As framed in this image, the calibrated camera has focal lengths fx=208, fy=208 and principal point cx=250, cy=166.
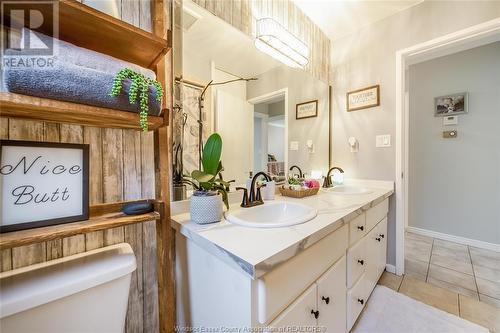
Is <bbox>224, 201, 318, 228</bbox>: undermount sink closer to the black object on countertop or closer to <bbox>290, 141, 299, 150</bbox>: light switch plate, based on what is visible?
the black object on countertop

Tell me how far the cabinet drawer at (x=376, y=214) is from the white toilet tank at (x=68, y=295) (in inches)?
51.9

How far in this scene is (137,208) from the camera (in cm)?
73

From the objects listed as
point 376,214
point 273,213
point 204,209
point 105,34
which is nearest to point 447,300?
point 376,214

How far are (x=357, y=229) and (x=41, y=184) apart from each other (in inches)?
53.4

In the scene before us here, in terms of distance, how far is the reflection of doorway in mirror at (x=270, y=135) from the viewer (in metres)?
1.44

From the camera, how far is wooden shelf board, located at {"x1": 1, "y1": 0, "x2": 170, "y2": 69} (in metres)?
0.59

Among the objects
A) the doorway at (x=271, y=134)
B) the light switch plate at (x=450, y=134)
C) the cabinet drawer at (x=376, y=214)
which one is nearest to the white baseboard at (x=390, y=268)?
the cabinet drawer at (x=376, y=214)

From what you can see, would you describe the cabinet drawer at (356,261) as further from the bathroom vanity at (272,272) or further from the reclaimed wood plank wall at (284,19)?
the reclaimed wood plank wall at (284,19)

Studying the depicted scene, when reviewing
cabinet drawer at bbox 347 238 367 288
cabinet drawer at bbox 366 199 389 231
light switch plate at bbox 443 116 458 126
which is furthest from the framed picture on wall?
cabinet drawer at bbox 347 238 367 288

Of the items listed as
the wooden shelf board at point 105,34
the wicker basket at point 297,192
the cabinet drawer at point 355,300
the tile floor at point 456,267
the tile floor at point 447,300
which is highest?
the wooden shelf board at point 105,34

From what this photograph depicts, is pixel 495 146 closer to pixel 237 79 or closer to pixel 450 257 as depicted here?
pixel 450 257

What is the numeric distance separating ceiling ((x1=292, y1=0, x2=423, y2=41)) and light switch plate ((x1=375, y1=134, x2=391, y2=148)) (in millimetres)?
1067

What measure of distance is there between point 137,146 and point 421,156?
130 inches

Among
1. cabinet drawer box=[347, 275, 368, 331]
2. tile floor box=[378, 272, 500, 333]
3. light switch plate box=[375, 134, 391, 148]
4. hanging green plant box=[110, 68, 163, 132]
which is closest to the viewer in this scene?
hanging green plant box=[110, 68, 163, 132]
